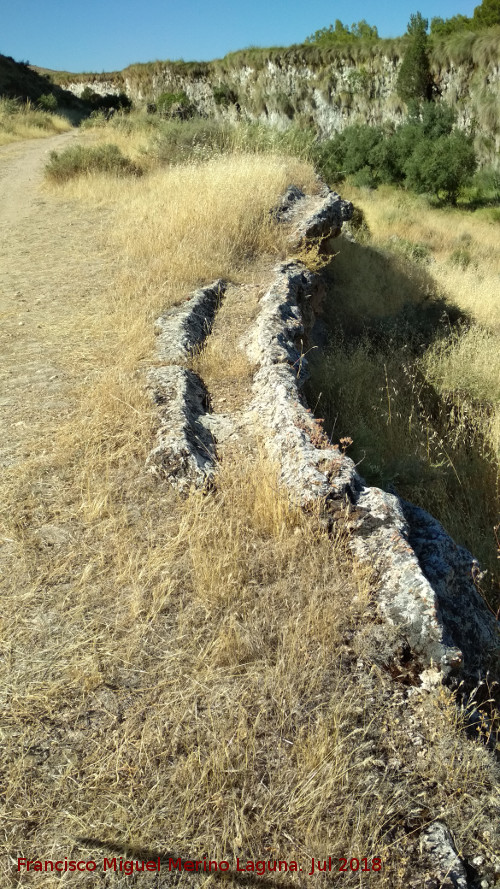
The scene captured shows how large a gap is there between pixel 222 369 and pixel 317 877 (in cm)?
360

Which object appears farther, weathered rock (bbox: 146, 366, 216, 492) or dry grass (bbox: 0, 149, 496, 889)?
weathered rock (bbox: 146, 366, 216, 492)

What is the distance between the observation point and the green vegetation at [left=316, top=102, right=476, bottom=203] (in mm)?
18094

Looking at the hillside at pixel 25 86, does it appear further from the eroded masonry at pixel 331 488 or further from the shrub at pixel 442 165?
the eroded masonry at pixel 331 488

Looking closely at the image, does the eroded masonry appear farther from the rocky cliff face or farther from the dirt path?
the rocky cliff face

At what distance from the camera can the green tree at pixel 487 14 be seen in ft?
80.9

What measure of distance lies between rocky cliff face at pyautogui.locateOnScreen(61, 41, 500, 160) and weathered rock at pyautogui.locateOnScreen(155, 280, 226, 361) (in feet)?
61.1

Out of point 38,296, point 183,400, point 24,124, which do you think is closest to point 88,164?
point 38,296

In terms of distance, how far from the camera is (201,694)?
7.52ft

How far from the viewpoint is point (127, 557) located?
2930 millimetres

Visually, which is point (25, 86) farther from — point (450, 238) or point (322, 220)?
point (322, 220)

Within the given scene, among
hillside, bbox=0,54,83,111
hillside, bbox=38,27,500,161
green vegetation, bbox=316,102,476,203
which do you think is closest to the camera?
green vegetation, bbox=316,102,476,203

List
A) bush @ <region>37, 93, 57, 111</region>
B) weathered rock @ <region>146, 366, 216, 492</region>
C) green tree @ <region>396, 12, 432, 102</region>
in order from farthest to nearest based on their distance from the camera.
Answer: bush @ <region>37, 93, 57, 111</region>
green tree @ <region>396, 12, 432, 102</region>
weathered rock @ <region>146, 366, 216, 492</region>

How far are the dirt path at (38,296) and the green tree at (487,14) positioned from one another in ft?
73.5

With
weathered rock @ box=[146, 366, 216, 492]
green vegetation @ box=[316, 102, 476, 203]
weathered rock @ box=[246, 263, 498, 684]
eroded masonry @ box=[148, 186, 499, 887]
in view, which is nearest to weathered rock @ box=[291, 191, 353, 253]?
eroded masonry @ box=[148, 186, 499, 887]
